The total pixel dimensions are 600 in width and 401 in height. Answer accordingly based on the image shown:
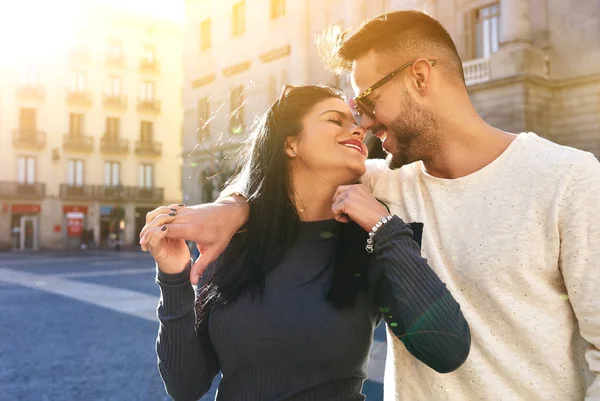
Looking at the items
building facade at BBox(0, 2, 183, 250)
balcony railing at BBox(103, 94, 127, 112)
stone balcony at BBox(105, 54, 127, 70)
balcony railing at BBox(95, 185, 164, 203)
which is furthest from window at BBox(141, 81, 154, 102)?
balcony railing at BBox(95, 185, 164, 203)

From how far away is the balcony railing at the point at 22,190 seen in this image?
1505 inches

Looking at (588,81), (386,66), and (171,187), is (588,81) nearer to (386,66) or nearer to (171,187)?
(386,66)

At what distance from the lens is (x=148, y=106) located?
45281 mm

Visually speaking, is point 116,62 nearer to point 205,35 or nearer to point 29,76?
point 29,76

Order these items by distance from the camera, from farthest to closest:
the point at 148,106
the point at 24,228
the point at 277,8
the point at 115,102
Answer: the point at 148,106, the point at 115,102, the point at 24,228, the point at 277,8

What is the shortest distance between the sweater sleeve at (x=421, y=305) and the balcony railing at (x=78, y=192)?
42221mm

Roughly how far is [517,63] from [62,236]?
3351 centimetres

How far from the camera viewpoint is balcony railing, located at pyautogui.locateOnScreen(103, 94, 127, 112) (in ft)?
143

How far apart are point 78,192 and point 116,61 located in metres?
10.5

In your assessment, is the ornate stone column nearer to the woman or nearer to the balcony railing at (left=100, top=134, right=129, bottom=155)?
the woman

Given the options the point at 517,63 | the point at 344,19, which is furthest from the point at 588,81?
the point at 344,19

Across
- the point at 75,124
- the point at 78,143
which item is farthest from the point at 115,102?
the point at 78,143

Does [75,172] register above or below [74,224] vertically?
above

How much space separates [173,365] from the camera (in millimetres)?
2021
